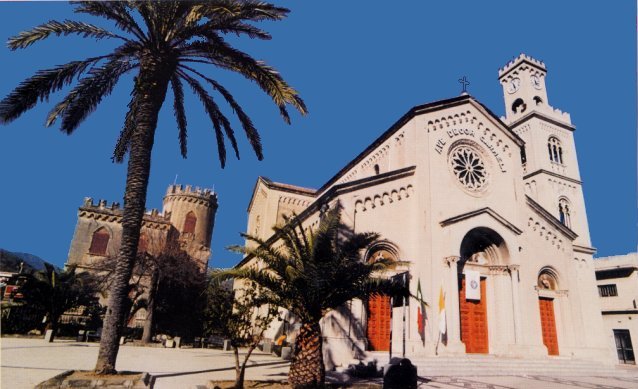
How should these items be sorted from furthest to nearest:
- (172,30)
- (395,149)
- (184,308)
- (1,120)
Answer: (184,308) < (395,149) < (172,30) < (1,120)

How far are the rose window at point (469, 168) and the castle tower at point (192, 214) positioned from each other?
33.0 m

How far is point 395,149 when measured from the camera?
22141 millimetres

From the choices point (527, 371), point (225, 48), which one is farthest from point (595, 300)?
point (225, 48)

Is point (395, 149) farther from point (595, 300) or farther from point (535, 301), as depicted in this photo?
point (595, 300)

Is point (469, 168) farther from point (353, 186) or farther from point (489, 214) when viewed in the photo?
point (353, 186)

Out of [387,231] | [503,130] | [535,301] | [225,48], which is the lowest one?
[535,301]

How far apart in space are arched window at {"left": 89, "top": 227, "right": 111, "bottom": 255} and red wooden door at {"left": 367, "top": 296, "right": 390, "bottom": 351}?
1375 inches

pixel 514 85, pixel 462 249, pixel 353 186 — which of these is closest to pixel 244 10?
pixel 353 186

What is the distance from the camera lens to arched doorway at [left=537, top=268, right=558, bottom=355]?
20.4 meters

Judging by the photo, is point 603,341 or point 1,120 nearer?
point 1,120

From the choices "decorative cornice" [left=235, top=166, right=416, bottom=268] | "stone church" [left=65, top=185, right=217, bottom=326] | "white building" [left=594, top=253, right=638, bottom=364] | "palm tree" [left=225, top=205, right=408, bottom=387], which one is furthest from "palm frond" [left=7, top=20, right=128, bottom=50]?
"white building" [left=594, top=253, right=638, bottom=364]

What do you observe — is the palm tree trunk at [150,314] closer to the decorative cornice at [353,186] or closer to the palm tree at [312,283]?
the decorative cornice at [353,186]

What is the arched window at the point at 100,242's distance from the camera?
4094 centimetres

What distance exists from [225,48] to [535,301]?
19208 millimetres
